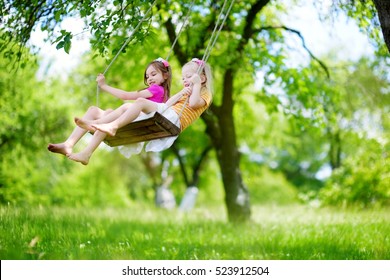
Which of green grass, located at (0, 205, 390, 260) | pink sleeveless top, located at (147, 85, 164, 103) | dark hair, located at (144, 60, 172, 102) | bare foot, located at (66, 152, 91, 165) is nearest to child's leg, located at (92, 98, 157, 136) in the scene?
bare foot, located at (66, 152, 91, 165)

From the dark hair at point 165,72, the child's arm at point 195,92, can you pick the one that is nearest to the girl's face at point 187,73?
the dark hair at point 165,72

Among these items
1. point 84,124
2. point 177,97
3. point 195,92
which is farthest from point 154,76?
point 84,124

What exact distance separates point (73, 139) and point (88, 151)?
0.24 metres

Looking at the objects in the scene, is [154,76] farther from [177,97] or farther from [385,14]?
[385,14]

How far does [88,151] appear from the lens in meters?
4.27

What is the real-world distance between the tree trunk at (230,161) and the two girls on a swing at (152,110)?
4030 millimetres

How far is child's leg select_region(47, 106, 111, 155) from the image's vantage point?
419cm

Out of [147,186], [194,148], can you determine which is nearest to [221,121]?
[194,148]

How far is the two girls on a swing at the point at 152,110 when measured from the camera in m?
4.23

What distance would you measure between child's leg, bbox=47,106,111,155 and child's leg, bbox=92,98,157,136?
325 millimetres

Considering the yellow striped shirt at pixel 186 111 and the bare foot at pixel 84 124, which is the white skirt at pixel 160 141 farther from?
the bare foot at pixel 84 124
